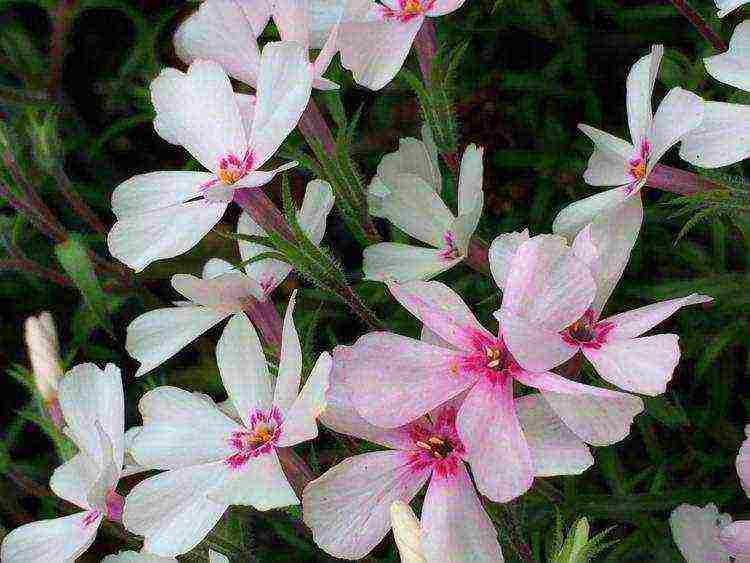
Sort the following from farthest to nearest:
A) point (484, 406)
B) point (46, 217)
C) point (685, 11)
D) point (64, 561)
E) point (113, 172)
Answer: point (113, 172) → point (46, 217) → point (685, 11) → point (64, 561) → point (484, 406)

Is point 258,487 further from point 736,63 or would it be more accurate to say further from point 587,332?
point 736,63

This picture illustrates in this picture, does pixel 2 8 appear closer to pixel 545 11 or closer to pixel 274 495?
pixel 545 11

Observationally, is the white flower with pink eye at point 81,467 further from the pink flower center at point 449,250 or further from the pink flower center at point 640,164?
the pink flower center at point 640,164

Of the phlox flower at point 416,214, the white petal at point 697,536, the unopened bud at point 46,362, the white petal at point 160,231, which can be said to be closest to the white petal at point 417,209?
the phlox flower at point 416,214

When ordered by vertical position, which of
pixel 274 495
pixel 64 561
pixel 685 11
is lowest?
pixel 64 561

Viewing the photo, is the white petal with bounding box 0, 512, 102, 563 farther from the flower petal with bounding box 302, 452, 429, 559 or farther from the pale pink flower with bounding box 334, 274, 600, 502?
the pale pink flower with bounding box 334, 274, 600, 502

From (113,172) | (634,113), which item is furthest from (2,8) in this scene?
(634,113)

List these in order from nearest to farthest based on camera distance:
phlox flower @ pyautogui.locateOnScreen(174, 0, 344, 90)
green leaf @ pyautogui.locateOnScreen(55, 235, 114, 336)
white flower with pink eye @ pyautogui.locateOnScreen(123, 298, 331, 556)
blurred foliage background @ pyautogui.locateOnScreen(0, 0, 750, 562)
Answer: white flower with pink eye @ pyautogui.locateOnScreen(123, 298, 331, 556), phlox flower @ pyautogui.locateOnScreen(174, 0, 344, 90), blurred foliage background @ pyautogui.locateOnScreen(0, 0, 750, 562), green leaf @ pyautogui.locateOnScreen(55, 235, 114, 336)

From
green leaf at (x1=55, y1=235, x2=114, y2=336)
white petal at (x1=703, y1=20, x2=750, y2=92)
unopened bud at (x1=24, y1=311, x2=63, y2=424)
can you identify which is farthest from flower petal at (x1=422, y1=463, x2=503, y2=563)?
green leaf at (x1=55, y1=235, x2=114, y2=336)
